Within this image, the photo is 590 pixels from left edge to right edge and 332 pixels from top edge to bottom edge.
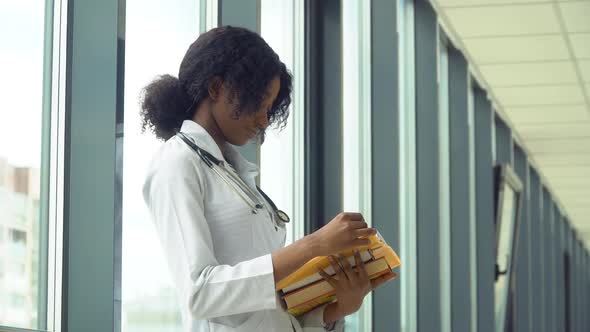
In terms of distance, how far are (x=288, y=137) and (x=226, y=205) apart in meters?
2.59

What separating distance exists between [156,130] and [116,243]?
0.49 metres

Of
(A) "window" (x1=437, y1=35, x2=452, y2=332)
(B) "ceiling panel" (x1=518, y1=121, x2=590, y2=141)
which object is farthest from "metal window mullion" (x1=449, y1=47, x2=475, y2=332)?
(B) "ceiling panel" (x1=518, y1=121, x2=590, y2=141)

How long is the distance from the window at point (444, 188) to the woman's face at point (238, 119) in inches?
213

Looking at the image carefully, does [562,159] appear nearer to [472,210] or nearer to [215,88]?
[472,210]

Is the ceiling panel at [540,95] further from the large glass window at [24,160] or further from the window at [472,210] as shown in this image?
the large glass window at [24,160]

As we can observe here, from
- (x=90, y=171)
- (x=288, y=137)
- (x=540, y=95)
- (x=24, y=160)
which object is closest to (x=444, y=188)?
(x=540, y=95)

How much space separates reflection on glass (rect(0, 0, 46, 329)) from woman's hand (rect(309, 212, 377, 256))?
84 cm

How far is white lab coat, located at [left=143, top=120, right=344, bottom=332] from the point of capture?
77.3 inches

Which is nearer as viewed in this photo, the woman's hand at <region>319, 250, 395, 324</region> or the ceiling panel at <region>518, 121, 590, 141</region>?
the woman's hand at <region>319, 250, 395, 324</region>

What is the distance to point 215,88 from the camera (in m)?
2.25

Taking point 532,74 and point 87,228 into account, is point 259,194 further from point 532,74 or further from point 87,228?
point 532,74

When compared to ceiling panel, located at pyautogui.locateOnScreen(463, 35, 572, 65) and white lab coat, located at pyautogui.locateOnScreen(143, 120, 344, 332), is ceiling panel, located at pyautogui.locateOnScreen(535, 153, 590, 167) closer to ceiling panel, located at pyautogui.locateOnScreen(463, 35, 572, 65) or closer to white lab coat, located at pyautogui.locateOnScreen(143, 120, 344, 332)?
ceiling panel, located at pyautogui.locateOnScreen(463, 35, 572, 65)

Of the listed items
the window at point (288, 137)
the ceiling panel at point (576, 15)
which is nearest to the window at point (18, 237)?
the window at point (288, 137)

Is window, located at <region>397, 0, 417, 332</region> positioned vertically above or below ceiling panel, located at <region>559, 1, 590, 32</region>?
below
